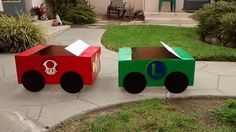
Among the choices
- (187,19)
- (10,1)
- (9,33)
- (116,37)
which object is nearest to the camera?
(9,33)

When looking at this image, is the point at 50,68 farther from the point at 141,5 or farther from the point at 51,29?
the point at 141,5

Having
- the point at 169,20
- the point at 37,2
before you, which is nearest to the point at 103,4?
the point at 169,20

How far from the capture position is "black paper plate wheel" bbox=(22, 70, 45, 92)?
412 centimetres

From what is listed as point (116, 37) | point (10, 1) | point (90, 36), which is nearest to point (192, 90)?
point (116, 37)

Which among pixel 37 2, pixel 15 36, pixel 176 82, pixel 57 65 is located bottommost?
pixel 176 82

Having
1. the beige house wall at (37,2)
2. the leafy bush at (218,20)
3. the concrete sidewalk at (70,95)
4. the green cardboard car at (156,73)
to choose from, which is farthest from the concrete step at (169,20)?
the green cardboard car at (156,73)

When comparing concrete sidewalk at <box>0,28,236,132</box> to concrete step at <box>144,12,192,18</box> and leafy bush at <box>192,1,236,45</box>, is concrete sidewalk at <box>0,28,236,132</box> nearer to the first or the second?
leafy bush at <box>192,1,236,45</box>

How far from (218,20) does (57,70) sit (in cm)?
494

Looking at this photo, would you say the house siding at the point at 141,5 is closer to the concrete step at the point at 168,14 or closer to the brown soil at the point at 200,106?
the concrete step at the point at 168,14

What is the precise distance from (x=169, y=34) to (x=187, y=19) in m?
3.86

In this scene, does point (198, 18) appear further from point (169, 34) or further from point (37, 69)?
point (37, 69)

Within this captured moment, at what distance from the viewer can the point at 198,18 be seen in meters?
8.12

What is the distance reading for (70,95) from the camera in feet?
13.3

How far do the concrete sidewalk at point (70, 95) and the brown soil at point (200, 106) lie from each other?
0.13 metres
